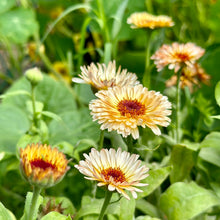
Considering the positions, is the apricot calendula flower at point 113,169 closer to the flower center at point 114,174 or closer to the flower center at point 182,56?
the flower center at point 114,174

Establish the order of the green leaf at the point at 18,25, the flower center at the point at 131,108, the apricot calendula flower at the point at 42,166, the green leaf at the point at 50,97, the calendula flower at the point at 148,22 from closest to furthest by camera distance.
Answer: the apricot calendula flower at the point at 42,166 < the flower center at the point at 131,108 < the calendula flower at the point at 148,22 < the green leaf at the point at 50,97 < the green leaf at the point at 18,25

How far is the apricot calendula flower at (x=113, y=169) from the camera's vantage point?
17.7 inches

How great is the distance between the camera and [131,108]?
0.53m

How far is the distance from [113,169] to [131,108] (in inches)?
3.4

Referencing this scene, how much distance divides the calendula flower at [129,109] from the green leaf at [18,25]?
662 mm

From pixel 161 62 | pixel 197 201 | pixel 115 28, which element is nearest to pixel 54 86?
pixel 115 28

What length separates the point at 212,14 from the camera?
113 cm

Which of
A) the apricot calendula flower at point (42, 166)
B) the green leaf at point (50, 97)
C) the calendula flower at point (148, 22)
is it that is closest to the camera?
the apricot calendula flower at point (42, 166)

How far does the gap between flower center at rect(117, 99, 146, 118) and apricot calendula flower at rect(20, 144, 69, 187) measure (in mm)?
114

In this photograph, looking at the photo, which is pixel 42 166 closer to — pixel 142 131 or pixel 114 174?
pixel 114 174

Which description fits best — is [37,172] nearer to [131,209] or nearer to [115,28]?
[131,209]

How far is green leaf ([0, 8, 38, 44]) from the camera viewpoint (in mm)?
1141

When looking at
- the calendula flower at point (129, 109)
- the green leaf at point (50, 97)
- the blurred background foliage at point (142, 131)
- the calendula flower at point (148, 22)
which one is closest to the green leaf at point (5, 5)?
the blurred background foliage at point (142, 131)

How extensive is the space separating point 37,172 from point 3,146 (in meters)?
0.37
